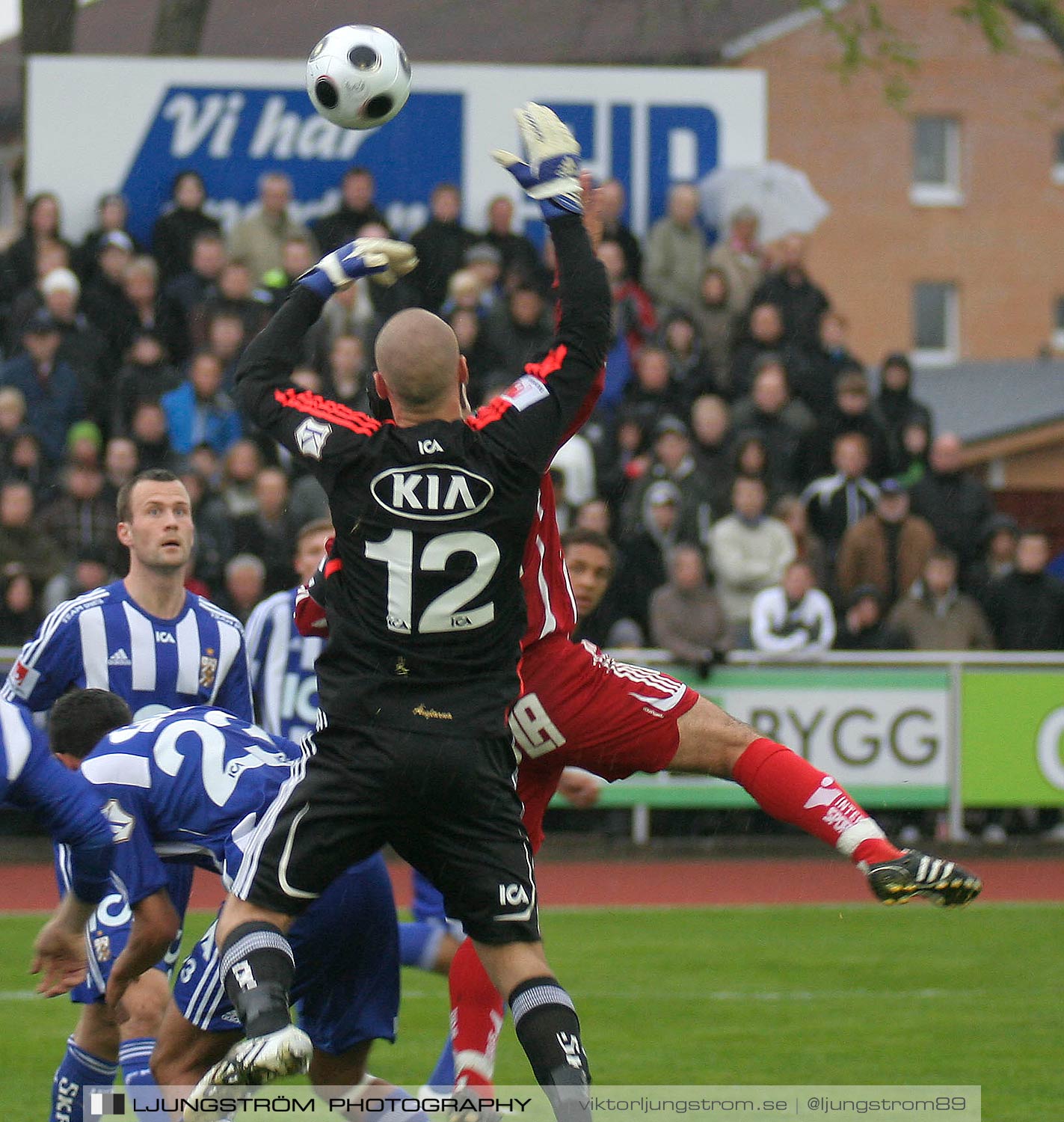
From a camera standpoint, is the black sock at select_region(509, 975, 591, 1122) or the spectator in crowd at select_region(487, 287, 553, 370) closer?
the black sock at select_region(509, 975, 591, 1122)

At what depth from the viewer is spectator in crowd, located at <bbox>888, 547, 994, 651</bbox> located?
13.1 meters

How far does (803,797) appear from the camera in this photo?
Answer: 213 inches

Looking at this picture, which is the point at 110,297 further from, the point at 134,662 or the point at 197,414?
the point at 134,662

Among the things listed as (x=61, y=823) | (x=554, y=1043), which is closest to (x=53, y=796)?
(x=61, y=823)

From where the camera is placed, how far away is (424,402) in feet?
16.1

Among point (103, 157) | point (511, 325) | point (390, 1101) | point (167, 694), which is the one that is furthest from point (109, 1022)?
point (103, 157)

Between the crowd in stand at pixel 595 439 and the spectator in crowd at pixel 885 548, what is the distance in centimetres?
2

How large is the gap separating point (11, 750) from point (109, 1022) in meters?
1.42

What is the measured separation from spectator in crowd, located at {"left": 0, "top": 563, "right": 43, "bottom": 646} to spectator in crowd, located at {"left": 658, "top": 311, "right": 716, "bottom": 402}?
4588mm

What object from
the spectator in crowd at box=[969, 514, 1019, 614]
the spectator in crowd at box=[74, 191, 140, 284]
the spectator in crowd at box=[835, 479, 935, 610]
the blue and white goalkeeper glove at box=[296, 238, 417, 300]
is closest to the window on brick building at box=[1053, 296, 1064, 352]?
the spectator in crowd at box=[969, 514, 1019, 614]

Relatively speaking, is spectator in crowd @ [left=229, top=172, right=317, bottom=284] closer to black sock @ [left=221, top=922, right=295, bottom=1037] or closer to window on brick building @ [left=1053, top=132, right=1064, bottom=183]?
black sock @ [left=221, top=922, right=295, bottom=1037]


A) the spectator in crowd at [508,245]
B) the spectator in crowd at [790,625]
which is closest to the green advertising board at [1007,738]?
the spectator in crowd at [790,625]

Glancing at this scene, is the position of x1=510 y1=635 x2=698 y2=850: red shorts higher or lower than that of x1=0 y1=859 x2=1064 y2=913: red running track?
higher

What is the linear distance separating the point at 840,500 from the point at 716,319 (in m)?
1.96
